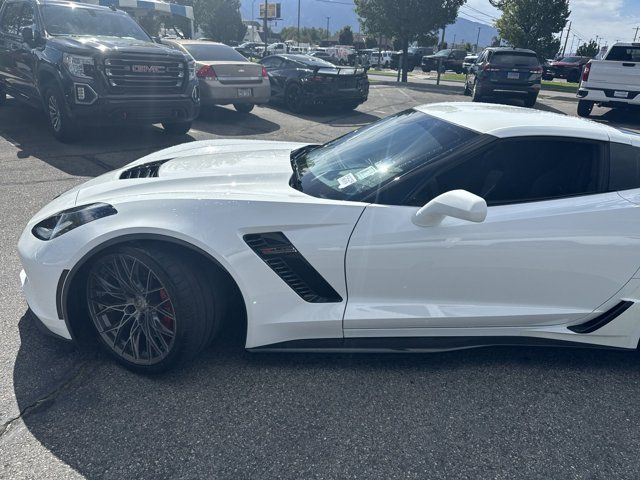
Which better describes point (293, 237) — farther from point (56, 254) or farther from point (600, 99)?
point (600, 99)

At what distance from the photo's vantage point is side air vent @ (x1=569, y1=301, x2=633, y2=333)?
2441mm

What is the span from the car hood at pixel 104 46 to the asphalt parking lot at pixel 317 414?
4.47m

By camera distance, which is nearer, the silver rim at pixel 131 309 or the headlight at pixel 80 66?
the silver rim at pixel 131 309

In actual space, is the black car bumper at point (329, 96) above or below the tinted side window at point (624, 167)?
below

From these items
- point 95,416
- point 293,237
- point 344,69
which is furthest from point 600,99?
point 95,416

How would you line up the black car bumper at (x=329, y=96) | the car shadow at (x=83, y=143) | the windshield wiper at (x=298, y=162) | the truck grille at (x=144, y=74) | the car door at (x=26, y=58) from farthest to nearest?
the black car bumper at (x=329, y=96) → the car door at (x=26, y=58) → the truck grille at (x=144, y=74) → the car shadow at (x=83, y=143) → the windshield wiper at (x=298, y=162)

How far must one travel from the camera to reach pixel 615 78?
11.5 meters

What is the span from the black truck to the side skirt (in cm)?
539

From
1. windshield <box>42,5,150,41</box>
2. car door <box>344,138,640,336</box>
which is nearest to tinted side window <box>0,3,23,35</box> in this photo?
windshield <box>42,5,150,41</box>

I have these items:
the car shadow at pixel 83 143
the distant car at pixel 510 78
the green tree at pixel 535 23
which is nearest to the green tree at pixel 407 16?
the green tree at pixel 535 23

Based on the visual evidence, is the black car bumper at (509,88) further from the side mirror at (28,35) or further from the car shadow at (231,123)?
the side mirror at (28,35)

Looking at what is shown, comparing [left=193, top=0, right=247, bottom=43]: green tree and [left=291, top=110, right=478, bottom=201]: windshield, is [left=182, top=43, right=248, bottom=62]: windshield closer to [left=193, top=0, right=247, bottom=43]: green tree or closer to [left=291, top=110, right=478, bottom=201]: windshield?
[left=291, top=110, right=478, bottom=201]: windshield

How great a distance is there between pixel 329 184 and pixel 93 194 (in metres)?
1.26

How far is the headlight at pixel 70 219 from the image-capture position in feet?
7.87
